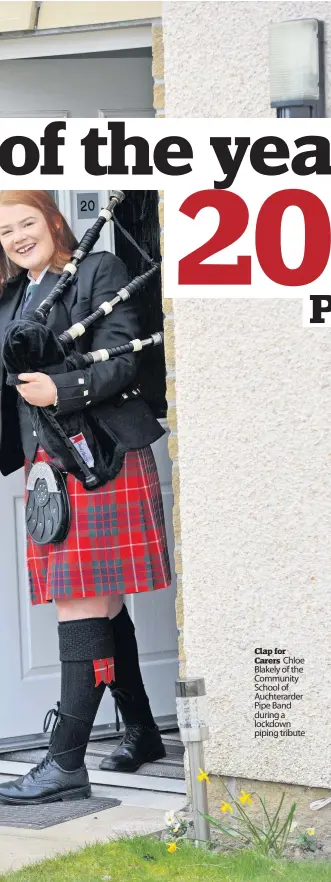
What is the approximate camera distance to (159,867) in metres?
3.71

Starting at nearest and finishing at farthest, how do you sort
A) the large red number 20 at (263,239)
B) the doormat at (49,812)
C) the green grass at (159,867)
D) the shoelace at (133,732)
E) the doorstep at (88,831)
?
the green grass at (159,867), the doorstep at (88,831), the large red number 20 at (263,239), the doormat at (49,812), the shoelace at (133,732)

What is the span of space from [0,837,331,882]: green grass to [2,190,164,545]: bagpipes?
3.40 feet

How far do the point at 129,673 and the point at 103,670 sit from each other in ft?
1.18

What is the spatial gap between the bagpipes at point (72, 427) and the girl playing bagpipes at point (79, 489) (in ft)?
0.05

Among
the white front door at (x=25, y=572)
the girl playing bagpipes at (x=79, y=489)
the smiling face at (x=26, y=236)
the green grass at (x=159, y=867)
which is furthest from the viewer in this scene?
the white front door at (x=25, y=572)

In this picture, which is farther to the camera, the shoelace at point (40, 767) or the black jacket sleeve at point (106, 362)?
the shoelace at point (40, 767)

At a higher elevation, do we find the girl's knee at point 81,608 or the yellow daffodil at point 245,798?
the girl's knee at point 81,608

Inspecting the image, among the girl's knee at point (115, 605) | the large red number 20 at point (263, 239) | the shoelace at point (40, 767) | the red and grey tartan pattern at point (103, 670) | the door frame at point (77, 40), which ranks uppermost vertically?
the door frame at point (77, 40)

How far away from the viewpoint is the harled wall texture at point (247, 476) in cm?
386

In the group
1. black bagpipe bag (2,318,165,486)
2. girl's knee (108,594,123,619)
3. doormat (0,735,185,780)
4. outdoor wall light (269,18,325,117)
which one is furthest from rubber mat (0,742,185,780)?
outdoor wall light (269,18,325,117)

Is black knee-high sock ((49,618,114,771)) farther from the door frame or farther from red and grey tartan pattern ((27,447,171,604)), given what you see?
the door frame

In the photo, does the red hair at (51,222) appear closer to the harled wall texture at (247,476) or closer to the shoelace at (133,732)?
the harled wall texture at (247,476)

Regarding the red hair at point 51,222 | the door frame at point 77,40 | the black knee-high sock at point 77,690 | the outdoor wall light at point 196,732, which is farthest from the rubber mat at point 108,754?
the door frame at point 77,40

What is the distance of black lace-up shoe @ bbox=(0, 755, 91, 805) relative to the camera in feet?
14.4
